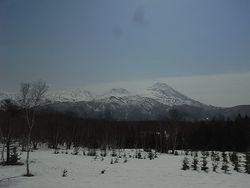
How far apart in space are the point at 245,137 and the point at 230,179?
38.5 m

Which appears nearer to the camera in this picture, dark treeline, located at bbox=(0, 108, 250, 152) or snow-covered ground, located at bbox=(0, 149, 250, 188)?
snow-covered ground, located at bbox=(0, 149, 250, 188)

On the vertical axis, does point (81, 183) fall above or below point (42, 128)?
below

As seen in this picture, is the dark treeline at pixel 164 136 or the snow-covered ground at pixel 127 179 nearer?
the snow-covered ground at pixel 127 179

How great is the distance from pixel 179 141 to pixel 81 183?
5025cm

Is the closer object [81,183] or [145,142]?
[81,183]

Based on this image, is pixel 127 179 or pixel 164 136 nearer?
pixel 127 179

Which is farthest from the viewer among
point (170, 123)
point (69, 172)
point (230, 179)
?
point (170, 123)

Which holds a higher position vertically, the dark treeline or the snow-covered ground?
the dark treeline

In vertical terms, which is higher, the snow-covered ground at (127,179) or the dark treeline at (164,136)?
the dark treeline at (164,136)

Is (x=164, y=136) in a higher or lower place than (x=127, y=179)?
higher

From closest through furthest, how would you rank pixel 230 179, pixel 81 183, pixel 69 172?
pixel 81 183, pixel 230 179, pixel 69 172

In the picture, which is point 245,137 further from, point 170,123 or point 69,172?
point 69,172

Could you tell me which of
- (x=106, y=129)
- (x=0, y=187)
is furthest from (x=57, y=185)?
(x=106, y=129)

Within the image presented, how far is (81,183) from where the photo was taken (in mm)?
19094
